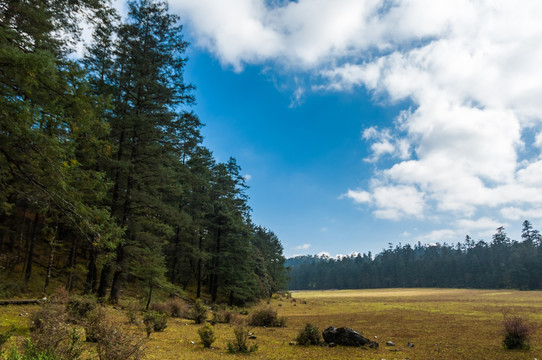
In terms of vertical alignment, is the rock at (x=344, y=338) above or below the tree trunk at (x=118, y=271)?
below

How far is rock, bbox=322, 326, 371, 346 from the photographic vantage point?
1098cm

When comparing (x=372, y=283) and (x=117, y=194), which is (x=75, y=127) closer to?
(x=117, y=194)

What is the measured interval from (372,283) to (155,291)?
468 feet

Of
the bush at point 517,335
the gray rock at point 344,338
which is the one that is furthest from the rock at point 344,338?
A: the bush at point 517,335

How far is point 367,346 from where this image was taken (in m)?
10.9

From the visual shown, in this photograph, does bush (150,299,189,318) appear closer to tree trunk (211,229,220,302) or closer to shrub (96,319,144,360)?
shrub (96,319,144,360)

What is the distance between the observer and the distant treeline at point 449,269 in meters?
100

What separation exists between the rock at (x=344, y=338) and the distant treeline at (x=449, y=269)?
7520 cm

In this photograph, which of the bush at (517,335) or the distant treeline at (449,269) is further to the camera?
the distant treeline at (449,269)

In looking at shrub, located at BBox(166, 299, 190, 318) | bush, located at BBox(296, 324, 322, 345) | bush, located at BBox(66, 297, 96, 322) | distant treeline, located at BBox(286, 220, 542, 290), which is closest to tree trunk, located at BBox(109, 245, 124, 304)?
shrub, located at BBox(166, 299, 190, 318)

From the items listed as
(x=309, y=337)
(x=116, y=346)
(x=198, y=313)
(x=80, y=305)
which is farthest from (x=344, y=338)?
(x=80, y=305)

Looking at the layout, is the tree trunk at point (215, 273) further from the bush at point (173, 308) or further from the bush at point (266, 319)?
the bush at point (266, 319)

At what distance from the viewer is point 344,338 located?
36.4ft

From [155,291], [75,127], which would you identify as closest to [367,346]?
[75,127]
